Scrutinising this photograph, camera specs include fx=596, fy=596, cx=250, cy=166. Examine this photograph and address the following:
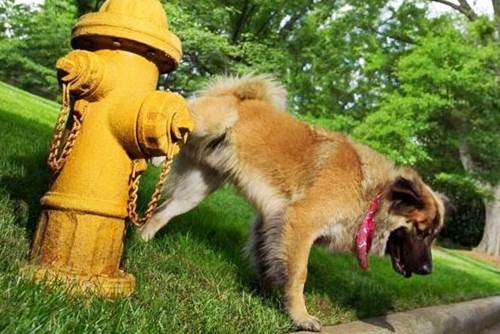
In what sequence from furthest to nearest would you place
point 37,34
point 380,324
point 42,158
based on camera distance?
point 37,34 → point 42,158 → point 380,324

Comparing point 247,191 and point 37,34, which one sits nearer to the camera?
point 247,191

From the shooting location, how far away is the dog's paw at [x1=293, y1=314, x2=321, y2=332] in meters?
3.42

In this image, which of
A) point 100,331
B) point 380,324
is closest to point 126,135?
point 100,331

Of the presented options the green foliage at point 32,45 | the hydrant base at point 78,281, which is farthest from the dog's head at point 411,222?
the green foliage at point 32,45

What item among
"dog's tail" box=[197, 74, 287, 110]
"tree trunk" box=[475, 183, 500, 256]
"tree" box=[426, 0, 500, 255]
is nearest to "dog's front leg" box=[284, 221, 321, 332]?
"dog's tail" box=[197, 74, 287, 110]

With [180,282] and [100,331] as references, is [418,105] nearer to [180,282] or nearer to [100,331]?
[180,282]

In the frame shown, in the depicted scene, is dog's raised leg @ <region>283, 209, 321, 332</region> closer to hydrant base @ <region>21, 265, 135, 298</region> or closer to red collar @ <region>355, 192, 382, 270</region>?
red collar @ <region>355, 192, 382, 270</region>

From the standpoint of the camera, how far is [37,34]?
98.3 ft

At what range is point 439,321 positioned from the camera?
4.68 m

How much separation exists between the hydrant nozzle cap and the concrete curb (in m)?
1.87

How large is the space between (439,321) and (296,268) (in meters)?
1.55

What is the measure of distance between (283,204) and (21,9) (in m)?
29.6

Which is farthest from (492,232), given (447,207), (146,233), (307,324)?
(307,324)


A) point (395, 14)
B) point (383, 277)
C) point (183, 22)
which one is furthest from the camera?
point (395, 14)
